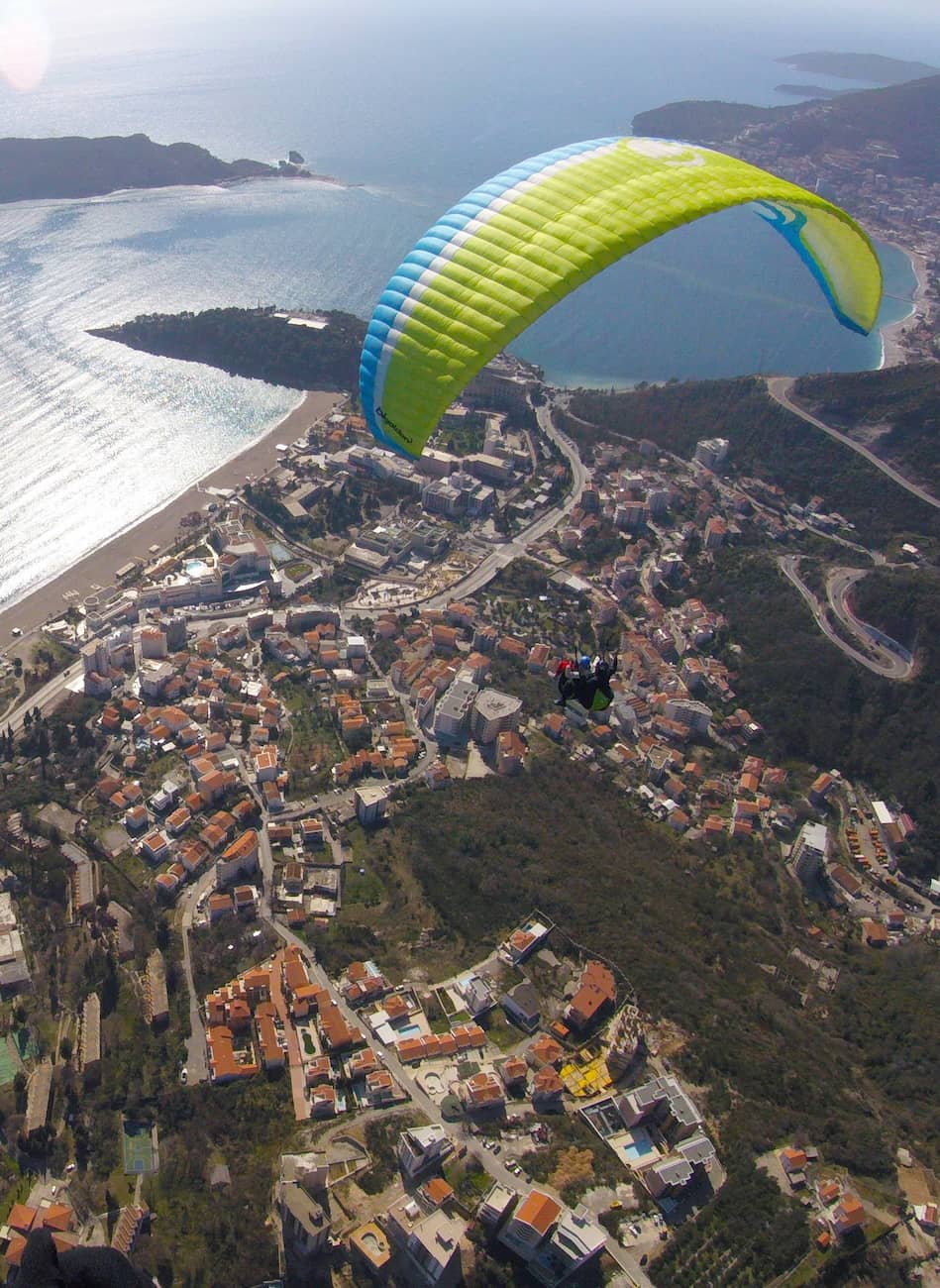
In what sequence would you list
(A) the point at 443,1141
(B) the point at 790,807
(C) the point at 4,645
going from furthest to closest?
(C) the point at 4,645 < (B) the point at 790,807 < (A) the point at 443,1141

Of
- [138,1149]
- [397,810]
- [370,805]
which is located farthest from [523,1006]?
[138,1149]

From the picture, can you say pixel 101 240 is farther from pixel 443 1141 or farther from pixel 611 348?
pixel 443 1141

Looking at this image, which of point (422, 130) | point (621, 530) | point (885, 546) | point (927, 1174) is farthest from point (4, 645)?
point (422, 130)

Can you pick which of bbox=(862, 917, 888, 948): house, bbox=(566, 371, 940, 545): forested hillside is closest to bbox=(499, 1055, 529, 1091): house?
bbox=(862, 917, 888, 948): house

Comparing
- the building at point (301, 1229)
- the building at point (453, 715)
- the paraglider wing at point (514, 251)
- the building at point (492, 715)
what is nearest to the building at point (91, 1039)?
the building at point (301, 1229)

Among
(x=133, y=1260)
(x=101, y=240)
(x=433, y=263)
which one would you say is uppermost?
(x=433, y=263)
